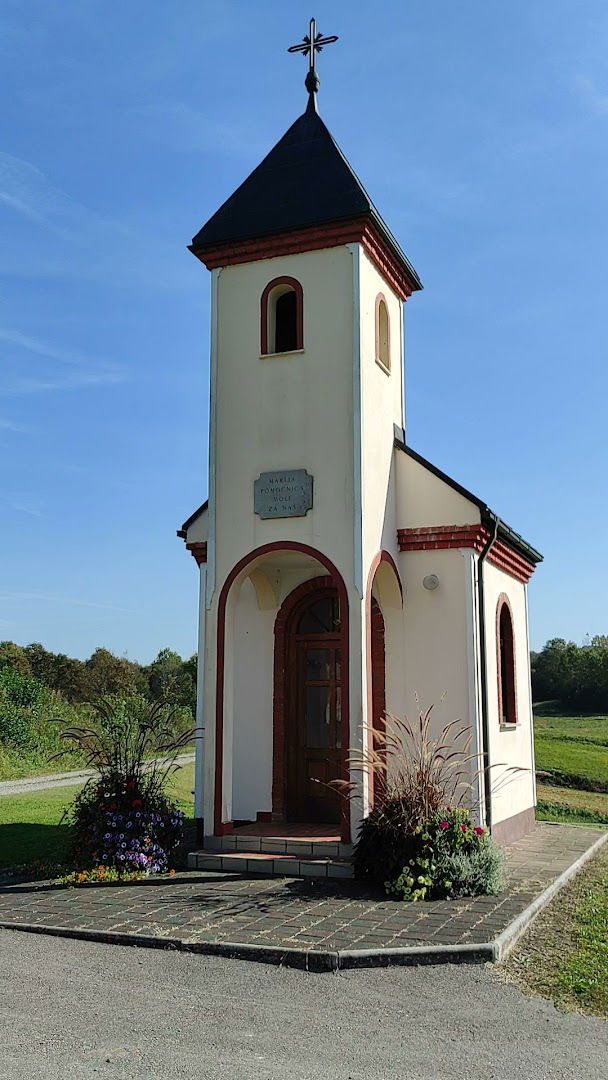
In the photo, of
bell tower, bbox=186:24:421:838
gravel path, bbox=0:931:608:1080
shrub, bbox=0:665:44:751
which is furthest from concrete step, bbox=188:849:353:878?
shrub, bbox=0:665:44:751

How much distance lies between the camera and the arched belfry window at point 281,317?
38.9 feet

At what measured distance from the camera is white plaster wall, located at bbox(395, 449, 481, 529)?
1205 centimetres

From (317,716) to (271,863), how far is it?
2847 millimetres

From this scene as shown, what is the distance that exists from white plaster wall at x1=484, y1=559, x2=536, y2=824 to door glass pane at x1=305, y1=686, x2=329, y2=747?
7.29 feet

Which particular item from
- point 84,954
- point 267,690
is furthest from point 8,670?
point 84,954

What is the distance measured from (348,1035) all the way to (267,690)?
737 cm

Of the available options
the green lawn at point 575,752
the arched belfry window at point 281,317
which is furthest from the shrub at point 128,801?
the green lawn at point 575,752

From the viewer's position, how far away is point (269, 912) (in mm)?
8227

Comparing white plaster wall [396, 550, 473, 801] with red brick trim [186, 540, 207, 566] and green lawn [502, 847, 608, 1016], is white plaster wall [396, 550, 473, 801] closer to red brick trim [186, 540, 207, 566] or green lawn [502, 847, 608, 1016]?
red brick trim [186, 540, 207, 566]

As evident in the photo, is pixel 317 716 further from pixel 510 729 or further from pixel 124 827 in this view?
pixel 124 827

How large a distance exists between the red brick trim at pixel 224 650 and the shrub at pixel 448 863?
135 centimetres

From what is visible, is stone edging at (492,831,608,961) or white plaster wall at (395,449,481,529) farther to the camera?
white plaster wall at (395,449,481,529)

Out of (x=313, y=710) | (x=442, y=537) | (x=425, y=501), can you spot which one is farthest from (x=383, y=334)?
(x=313, y=710)

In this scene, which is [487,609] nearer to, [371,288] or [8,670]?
[371,288]
